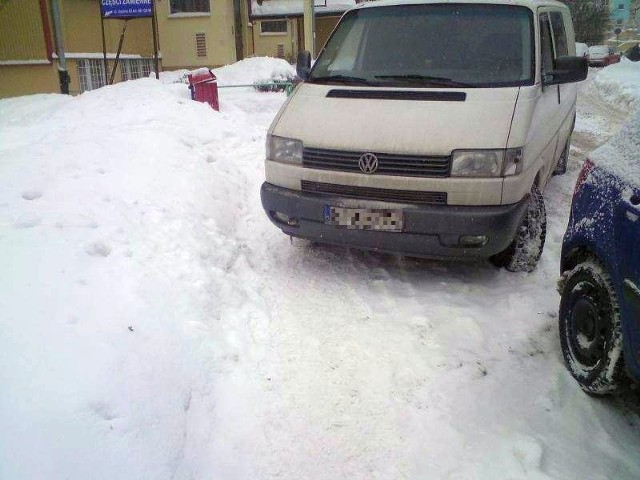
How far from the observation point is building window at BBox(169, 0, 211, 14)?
20.0 metres

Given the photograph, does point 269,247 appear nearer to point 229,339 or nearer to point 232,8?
point 229,339

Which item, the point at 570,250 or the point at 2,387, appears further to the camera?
the point at 570,250

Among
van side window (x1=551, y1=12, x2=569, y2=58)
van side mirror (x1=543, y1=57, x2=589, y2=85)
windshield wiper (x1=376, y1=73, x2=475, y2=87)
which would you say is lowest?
windshield wiper (x1=376, y1=73, x2=475, y2=87)

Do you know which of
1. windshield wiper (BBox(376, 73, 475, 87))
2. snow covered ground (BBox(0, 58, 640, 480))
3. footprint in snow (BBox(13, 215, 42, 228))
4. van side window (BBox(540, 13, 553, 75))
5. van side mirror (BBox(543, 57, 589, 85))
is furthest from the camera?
van side window (BBox(540, 13, 553, 75))

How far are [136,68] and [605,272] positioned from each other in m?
19.5

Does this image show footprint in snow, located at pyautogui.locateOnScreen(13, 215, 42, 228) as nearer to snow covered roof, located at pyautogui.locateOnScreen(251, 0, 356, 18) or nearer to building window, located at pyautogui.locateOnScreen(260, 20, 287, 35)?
snow covered roof, located at pyautogui.locateOnScreen(251, 0, 356, 18)

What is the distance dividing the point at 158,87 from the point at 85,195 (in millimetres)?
6091

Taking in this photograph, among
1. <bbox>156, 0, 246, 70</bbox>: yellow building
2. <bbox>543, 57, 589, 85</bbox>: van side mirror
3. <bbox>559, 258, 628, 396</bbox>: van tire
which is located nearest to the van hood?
<bbox>543, 57, 589, 85</bbox>: van side mirror

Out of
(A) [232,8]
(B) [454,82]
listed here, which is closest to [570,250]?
(B) [454,82]

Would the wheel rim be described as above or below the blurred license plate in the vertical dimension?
below

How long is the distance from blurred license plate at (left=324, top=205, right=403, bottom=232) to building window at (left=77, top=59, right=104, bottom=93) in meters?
16.1

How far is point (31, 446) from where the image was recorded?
1.96 metres

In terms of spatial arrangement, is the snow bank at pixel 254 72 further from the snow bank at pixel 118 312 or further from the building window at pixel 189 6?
the snow bank at pixel 118 312

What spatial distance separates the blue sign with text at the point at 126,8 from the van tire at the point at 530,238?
11.9m
